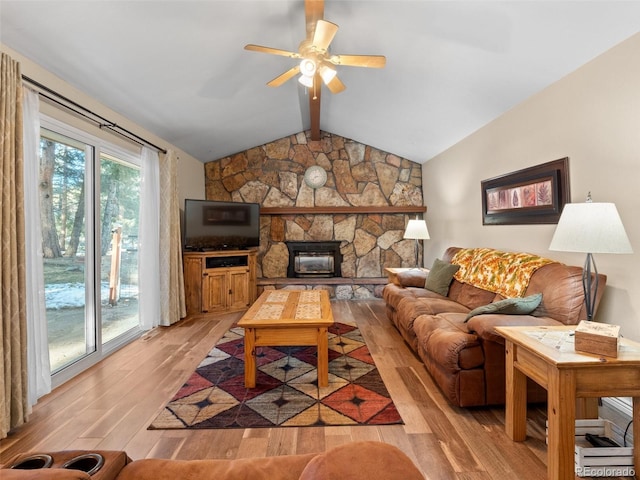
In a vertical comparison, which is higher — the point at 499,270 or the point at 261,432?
the point at 499,270

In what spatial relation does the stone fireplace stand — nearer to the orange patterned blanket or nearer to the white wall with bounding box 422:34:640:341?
the orange patterned blanket

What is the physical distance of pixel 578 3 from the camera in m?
1.89

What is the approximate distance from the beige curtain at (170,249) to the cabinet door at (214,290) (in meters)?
0.32

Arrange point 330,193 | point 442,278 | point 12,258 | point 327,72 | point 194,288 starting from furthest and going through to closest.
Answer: point 330,193, point 194,288, point 442,278, point 327,72, point 12,258

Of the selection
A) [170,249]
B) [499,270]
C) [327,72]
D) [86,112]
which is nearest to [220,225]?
[170,249]

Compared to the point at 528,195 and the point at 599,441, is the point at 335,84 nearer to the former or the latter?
the point at 528,195

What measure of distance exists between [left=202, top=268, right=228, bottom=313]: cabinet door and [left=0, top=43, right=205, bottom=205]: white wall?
120 centimetres

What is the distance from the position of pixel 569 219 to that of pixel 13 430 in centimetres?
348

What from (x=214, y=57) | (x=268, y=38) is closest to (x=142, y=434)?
(x=214, y=57)

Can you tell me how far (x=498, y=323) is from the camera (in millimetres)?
1984

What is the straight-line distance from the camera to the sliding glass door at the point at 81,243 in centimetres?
264

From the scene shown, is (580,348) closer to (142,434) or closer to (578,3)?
(578,3)

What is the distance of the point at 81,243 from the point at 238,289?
231 centimetres

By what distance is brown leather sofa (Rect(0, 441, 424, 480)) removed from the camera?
686mm
